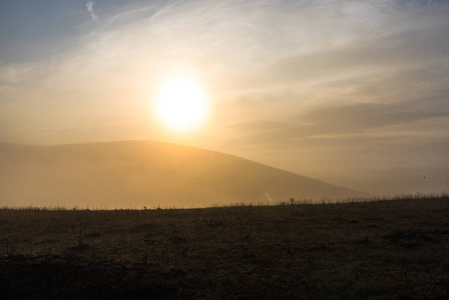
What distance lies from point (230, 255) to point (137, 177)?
127356 mm

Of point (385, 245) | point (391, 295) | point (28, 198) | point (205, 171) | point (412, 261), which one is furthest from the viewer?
point (205, 171)

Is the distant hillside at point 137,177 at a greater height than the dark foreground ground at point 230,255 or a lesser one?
greater

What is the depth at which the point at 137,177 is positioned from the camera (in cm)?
13738

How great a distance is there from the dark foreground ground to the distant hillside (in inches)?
3698

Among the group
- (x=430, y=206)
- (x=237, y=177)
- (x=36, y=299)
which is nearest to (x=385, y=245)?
(x=430, y=206)

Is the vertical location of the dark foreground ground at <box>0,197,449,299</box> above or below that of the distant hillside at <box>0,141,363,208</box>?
below

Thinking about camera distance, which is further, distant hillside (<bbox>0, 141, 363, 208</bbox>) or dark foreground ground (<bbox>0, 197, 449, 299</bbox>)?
distant hillside (<bbox>0, 141, 363, 208</bbox>)

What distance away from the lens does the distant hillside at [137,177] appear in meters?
121

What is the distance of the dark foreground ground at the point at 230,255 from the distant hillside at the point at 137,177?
93.9 meters

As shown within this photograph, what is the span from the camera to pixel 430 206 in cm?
2161

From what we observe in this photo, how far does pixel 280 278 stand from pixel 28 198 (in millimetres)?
119418

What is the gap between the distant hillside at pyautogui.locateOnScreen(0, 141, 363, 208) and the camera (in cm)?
12100

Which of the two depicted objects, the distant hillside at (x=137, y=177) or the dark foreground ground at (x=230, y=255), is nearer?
the dark foreground ground at (x=230, y=255)

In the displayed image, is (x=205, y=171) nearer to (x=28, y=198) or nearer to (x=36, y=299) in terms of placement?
(x=28, y=198)
